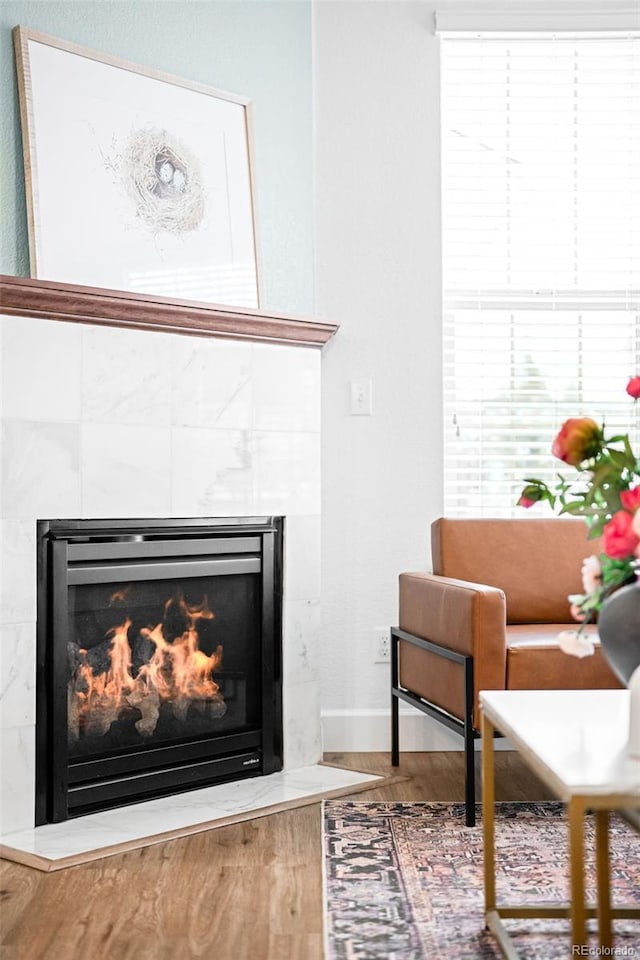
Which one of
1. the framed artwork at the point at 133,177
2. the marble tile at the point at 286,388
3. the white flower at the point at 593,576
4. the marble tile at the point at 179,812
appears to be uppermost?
the framed artwork at the point at 133,177

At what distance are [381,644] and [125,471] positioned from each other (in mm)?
1255

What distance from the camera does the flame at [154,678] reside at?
118 inches

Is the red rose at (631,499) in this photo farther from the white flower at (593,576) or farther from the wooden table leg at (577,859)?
the wooden table leg at (577,859)

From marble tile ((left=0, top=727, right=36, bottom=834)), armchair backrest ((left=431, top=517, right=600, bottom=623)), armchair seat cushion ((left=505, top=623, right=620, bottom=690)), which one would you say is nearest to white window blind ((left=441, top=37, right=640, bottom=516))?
armchair backrest ((left=431, top=517, right=600, bottom=623))

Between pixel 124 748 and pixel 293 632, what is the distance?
2.24 ft

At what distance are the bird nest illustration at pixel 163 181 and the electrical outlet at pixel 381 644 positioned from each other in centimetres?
155

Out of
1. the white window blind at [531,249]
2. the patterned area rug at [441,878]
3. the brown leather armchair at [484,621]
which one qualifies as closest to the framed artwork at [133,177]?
the white window blind at [531,249]

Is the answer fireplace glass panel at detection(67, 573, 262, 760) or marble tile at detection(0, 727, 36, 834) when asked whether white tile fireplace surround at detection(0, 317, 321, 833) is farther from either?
fireplace glass panel at detection(67, 573, 262, 760)

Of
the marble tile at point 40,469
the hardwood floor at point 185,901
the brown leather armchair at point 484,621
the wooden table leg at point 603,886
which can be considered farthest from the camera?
the brown leather armchair at point 484,621

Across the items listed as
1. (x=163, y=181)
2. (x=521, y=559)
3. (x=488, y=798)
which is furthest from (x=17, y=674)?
(x=521, y=559)

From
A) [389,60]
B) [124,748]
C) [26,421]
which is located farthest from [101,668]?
[389,60]

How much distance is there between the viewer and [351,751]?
147 inches

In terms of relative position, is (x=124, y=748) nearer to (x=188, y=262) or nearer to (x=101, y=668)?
(x=101, y=668)

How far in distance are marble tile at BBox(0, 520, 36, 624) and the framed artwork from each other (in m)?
0.73
